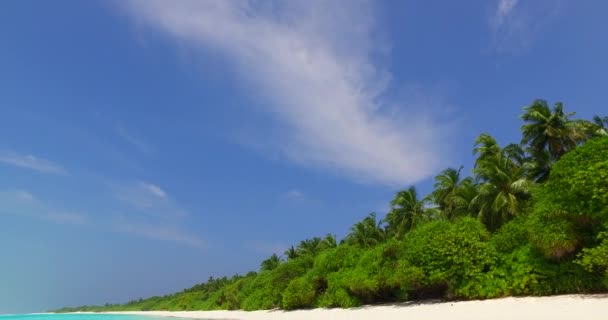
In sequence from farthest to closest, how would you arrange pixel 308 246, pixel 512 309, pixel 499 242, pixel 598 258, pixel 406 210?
1. pixel 308 246
2. pixel 406 210
3. pixel 499 242
4. pixel 512 309
5. pixel 598 258

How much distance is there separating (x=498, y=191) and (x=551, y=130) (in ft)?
21.4

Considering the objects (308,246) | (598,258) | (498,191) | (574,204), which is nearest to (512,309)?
(598,258)

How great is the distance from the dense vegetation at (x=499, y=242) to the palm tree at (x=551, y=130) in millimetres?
73

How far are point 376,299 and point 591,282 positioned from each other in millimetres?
12568

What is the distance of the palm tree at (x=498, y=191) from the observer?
1196 inches

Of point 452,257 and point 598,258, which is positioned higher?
point 452,257

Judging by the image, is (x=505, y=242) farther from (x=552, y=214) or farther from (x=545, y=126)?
(x=545, y=126)

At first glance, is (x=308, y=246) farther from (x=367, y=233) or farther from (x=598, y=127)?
(x=598, y=127)

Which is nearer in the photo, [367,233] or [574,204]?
[574,204]

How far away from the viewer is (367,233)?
5522cm

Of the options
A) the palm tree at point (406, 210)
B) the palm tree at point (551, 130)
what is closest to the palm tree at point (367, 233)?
the palm tree at point (406, 210)

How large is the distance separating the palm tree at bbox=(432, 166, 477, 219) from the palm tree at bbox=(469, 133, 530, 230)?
5.34 feet

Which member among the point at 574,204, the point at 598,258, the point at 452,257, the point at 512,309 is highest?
the point at 574,204

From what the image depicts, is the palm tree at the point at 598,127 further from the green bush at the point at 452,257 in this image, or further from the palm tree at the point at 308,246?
the palm tree at the point at 308,246
